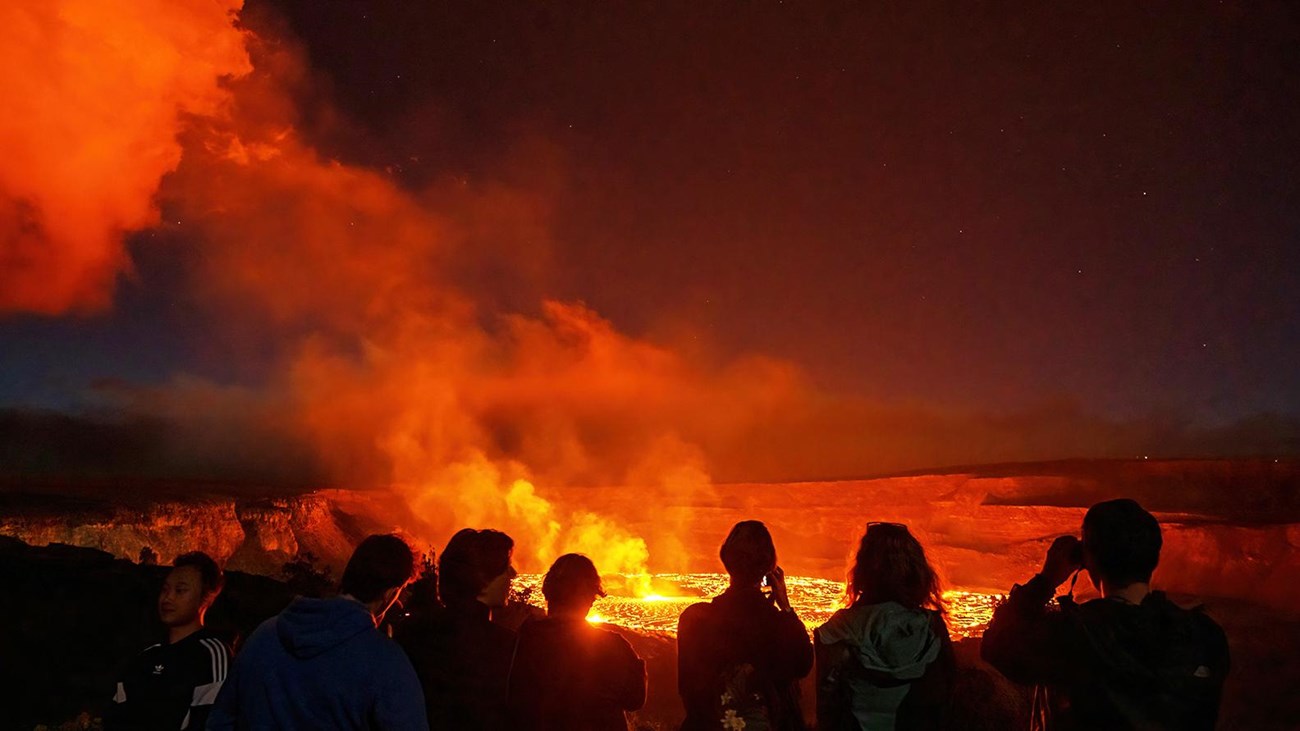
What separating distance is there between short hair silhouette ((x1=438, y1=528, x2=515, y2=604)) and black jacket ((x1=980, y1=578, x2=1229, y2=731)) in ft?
8.75

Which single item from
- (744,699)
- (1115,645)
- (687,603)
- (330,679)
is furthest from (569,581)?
(687,603)

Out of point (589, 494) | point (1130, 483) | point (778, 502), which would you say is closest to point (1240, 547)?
point (1130, 483)

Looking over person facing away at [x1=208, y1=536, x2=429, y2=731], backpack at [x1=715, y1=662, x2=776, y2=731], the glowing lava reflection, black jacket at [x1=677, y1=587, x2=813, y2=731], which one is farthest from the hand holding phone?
the glowing lava reflection

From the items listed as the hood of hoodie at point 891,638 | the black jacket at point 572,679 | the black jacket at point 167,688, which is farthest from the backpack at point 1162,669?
the black jacket at point 167,688

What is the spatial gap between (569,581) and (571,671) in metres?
0.47

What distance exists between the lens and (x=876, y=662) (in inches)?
141

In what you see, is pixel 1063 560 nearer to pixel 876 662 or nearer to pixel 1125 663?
pixel 1125 663

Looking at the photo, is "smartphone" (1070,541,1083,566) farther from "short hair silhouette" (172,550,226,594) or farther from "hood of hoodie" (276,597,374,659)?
"short hair silhouette" (172,550,226,594)

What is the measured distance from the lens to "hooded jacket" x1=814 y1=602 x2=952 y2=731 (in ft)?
11.8

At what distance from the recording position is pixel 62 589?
11.7 meters

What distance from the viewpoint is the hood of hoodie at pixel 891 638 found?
11.8ft

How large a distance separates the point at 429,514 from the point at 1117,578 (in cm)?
5178

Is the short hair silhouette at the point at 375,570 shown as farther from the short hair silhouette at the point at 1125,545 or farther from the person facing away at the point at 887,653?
the short hair silhouette at the point at 1125,545

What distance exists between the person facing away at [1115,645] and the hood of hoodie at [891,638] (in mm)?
307
